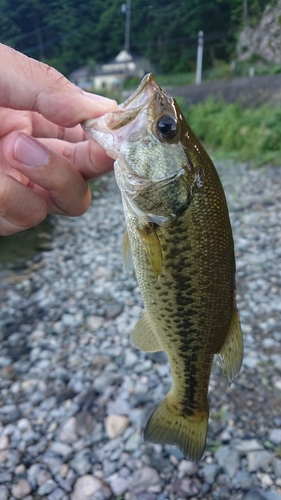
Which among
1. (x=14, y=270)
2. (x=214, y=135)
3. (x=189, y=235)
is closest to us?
(x=189, y=235)

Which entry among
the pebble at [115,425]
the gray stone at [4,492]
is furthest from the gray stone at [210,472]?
the gray stone at [4,492]

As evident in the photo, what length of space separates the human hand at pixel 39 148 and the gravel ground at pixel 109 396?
80.4 inches

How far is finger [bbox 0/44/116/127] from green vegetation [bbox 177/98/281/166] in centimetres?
1051

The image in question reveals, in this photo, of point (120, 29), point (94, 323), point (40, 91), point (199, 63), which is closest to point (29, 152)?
point (40, 91)

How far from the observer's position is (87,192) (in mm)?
2158

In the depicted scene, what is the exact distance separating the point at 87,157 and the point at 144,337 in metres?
1.02

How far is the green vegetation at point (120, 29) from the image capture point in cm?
370

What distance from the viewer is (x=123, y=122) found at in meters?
1.63

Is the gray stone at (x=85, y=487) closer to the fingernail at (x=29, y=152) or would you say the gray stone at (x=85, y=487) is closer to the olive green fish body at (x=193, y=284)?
the olive green fish body at (x=193, y=284)

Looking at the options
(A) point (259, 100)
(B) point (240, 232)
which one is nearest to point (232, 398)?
(B) point (240, 232)

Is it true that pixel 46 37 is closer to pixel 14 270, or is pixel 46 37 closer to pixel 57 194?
pixel 57 194

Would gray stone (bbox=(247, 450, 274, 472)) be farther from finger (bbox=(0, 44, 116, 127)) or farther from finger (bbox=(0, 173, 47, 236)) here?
finger (bbox=(0, 44, 116, 127))

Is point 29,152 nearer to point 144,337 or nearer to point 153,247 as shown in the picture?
point 153,247

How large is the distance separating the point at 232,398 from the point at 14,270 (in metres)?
4.54
